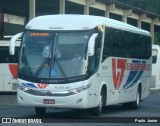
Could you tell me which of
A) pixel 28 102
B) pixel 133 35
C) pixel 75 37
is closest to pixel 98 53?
pixel 75 37

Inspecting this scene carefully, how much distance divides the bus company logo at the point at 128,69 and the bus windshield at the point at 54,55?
10.7 feet

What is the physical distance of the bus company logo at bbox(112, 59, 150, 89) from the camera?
22875 mm

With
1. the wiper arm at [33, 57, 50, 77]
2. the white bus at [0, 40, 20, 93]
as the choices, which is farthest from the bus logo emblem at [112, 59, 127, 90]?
the white bus at [0, 40, 20, 93]

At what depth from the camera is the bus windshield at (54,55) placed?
19.2 meters

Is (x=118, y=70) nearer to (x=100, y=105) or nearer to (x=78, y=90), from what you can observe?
(x=100, y=105)

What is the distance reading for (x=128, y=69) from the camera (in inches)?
968

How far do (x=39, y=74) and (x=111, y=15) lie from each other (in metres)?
42.3

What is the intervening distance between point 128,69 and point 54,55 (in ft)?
19.1

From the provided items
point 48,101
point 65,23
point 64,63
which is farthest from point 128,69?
point 48,101

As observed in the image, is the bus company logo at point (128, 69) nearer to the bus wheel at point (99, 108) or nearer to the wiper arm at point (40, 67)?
the bus wheel at point (99, 108)

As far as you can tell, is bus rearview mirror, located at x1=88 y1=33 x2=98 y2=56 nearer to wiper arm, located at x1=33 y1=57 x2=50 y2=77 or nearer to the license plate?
wiper arm, located at x1=33 y1=57 x2=50 y2=77

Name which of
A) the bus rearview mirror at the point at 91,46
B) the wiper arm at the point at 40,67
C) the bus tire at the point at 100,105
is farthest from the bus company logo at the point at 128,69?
the wiper arm at the point at 40,67

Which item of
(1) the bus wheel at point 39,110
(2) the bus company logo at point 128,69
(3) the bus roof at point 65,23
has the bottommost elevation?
(1) the bus wheel at point 39,110

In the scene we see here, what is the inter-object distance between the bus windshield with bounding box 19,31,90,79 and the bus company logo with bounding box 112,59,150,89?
3272 mm
